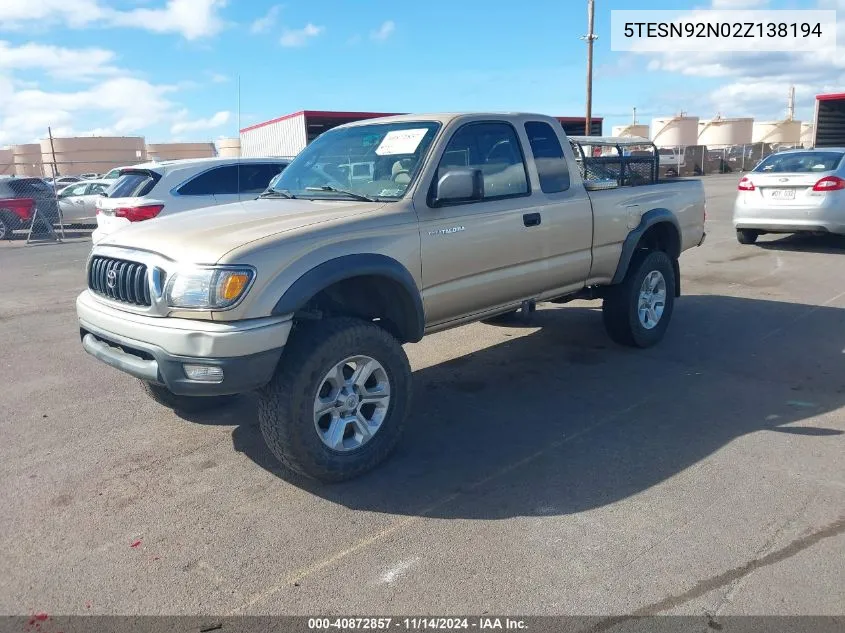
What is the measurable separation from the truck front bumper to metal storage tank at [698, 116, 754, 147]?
6463 centimetres

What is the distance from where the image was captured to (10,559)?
126 inches

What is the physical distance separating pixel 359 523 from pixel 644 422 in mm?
2124

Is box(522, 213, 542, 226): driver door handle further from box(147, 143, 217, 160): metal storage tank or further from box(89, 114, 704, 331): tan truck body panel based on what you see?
box(147, 143, 217, 160): metal storage tank

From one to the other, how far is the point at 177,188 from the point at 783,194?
29.4 ft

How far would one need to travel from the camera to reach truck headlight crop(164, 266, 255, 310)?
11.2ft

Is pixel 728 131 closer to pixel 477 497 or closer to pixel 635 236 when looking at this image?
pixel 635 236

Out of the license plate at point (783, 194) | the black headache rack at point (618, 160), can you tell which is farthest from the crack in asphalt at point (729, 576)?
the license plate at point (783, 194)

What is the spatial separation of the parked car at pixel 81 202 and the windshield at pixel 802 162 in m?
15.7

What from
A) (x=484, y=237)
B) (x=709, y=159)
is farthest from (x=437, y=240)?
(x=709, y=159)

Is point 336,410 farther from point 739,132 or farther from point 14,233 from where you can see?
point 739,132

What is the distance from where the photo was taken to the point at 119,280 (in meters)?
3.84

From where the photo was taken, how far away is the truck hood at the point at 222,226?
3.57m

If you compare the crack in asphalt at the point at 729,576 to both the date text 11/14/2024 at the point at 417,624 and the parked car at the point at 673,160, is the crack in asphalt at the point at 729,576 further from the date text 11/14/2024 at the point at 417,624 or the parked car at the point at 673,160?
the parked car at the point at 673,160

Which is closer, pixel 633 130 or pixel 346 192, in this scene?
pixel 346 192
